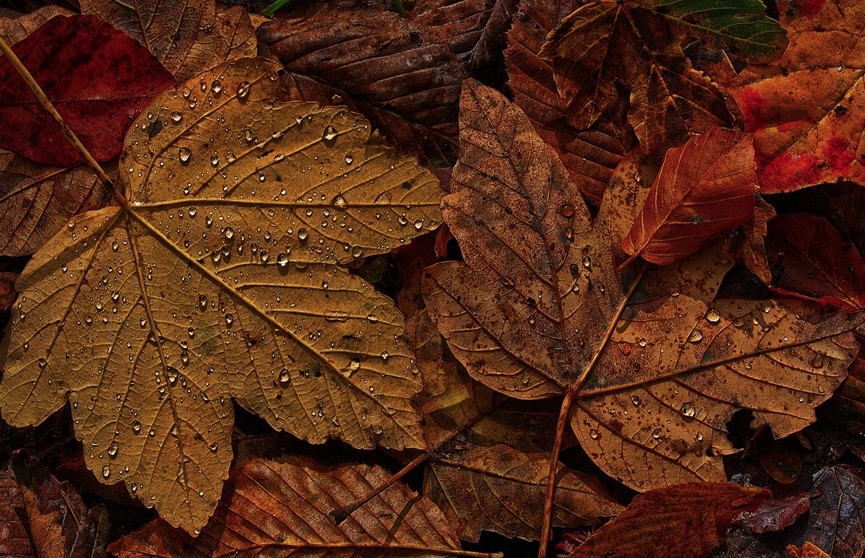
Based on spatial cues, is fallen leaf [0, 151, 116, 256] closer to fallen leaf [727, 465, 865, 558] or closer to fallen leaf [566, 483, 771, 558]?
fallen leaf [566, 483, 771, 558]

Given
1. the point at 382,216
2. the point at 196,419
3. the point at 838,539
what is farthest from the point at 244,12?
the point at 838,539

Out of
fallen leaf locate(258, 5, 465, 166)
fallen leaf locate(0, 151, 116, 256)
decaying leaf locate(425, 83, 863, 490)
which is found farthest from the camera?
fallen leaf locate(258, 5, 465, 166)

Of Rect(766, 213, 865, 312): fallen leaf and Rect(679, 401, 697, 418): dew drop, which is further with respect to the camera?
Rect(766, 213, 865, 312): fallen leaf

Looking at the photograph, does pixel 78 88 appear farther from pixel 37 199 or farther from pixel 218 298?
pixel 218 298

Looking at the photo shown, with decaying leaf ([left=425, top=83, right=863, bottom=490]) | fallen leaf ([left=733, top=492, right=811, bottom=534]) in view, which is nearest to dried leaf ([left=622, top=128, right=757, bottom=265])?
decaying leaf ([left=425, top=83, right=863, bottom=490])

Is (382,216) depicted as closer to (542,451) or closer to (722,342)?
(542,451)

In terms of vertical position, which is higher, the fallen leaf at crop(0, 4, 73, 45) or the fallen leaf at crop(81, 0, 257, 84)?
the fallen leaf at crop(0, 4, 73, 45)
